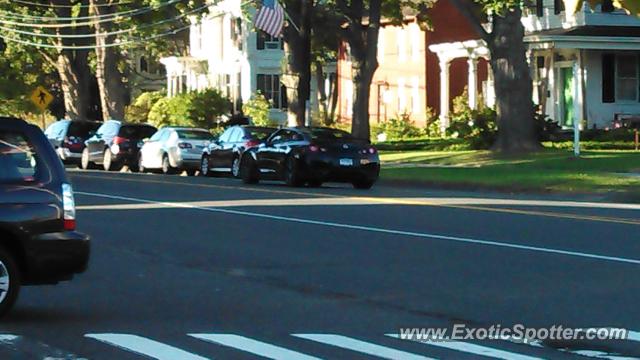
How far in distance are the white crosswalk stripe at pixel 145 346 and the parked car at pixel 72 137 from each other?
117 feet

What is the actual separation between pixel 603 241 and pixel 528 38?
95.9 feet

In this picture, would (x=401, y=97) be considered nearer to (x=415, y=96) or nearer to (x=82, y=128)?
(x=415, y=96)

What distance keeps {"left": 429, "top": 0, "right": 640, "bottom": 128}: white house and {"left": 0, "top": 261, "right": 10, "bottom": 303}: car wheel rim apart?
35.2 metres

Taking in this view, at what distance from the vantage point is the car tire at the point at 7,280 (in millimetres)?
10219

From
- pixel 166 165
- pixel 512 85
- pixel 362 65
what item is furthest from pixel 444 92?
pixel 166 165

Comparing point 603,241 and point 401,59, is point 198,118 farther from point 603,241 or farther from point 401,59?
point 603,241

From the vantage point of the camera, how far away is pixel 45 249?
1030 cm

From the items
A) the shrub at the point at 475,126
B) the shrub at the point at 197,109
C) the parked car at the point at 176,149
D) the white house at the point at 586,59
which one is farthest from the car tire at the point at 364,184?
the shrub at the point at 197,109

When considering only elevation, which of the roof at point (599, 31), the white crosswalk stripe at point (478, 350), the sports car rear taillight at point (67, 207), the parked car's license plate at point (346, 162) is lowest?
the white crosswalk stripe at point (478, 350)

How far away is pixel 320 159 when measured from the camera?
28359mm

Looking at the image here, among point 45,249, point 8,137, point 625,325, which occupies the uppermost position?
point 8,137

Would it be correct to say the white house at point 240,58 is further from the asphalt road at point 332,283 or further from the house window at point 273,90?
the asphalt road at point 332,283

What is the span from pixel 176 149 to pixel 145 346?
1115 inches

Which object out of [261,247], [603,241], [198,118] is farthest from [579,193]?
[198,118]
